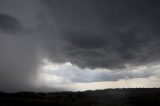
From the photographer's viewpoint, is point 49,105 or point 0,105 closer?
point 0,105

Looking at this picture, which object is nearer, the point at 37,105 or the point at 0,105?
the point at 0,105

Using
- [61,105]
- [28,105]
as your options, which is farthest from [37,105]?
[61,105]

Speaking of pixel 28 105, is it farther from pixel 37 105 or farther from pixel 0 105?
pixel 0 105

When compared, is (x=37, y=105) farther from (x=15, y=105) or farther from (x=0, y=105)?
(x=0, y=105)

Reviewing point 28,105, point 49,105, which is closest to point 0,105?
point 28,105

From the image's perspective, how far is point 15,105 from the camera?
174m

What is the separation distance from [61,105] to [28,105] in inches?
1028

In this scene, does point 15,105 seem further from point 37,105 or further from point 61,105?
point 61,105

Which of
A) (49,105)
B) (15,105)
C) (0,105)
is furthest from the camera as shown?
(49,105)

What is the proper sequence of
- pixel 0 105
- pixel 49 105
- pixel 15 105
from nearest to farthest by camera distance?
pixel 0 105, pixel 15 105, pixel 49 105

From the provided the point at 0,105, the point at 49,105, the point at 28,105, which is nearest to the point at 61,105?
the point at 49,105

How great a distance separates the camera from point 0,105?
529 ft

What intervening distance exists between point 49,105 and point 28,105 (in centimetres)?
1626

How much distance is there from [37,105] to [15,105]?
56.4ft
